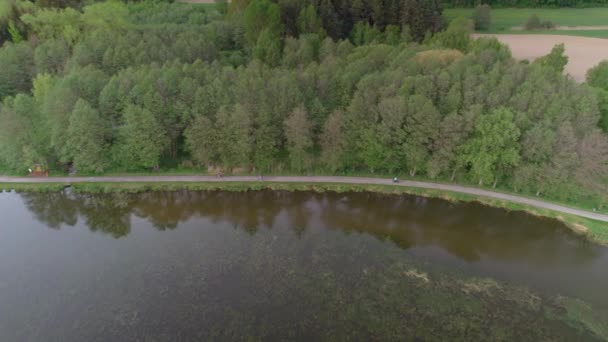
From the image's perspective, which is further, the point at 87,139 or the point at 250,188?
the point at 250,188

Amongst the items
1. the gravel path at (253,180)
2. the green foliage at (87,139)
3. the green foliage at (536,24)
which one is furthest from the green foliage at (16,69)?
the green foliage at (536,24)

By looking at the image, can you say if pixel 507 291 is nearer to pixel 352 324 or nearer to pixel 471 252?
pixel 471 252

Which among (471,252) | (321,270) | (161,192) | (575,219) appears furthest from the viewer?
(161,192)

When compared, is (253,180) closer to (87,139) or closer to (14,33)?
(87,139)

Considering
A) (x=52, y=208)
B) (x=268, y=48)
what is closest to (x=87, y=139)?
(x=52, y=208)

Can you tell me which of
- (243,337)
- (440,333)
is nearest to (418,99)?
(440,333)
